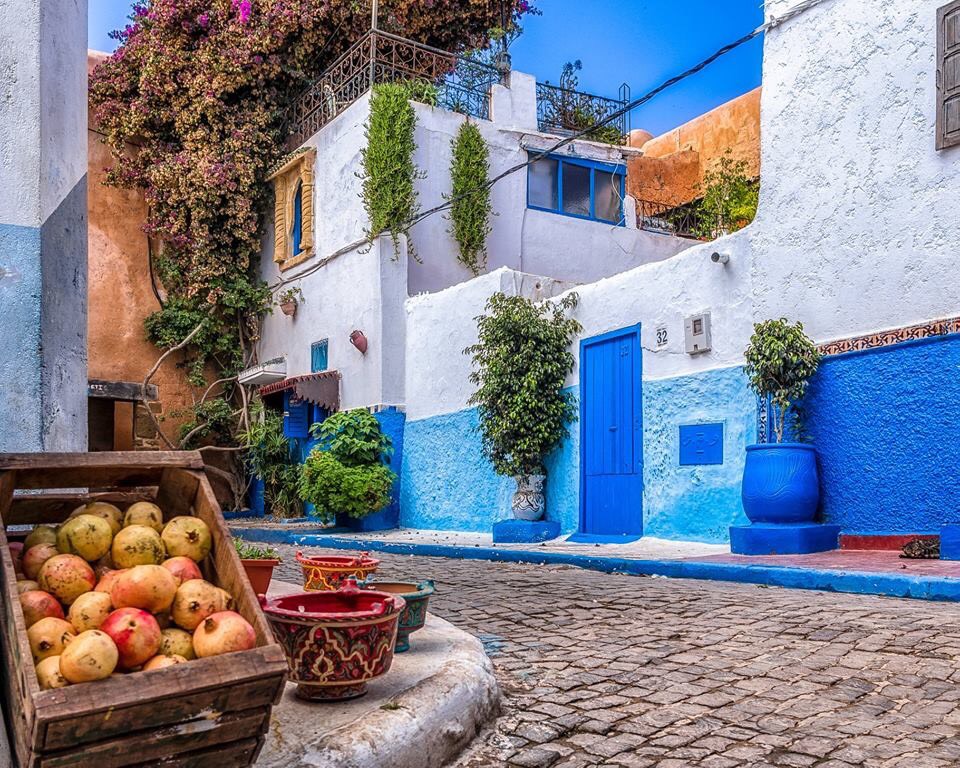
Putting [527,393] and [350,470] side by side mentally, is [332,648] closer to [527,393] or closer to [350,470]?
[527,393]

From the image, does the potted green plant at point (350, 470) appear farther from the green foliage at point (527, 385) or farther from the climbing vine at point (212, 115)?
the climbing vine at point (212, 115)

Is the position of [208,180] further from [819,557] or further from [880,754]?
[880,754]

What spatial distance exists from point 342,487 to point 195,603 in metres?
10.9

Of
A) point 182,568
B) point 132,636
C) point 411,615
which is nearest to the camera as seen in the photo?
point 132,636

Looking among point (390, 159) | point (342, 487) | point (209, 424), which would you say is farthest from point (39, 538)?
point (209, 424)

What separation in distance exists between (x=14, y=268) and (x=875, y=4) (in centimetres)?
780

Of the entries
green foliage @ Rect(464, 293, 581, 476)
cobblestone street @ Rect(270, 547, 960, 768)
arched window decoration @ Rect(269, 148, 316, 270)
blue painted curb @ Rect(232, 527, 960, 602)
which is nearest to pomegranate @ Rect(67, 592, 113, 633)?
cobblestone street @ Rect(270, 547, 960, 768)

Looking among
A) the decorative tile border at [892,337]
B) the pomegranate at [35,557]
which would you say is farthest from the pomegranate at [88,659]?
the decorative tile border at [892,337]

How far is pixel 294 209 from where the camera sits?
1727 cm

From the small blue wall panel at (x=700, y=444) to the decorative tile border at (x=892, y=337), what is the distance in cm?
141

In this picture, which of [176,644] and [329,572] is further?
[329,572]

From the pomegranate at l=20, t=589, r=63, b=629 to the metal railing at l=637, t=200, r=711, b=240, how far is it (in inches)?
634

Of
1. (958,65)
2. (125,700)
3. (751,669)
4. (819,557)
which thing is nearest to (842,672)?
(751,669)

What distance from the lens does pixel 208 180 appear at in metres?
17.0
